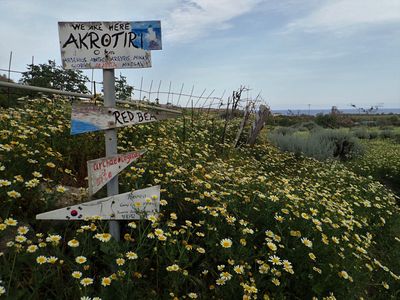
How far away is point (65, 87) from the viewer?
26.8 feet

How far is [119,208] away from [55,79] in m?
7.72

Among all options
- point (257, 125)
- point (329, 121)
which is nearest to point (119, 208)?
point (257, 125)

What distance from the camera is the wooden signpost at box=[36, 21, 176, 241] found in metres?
2.25

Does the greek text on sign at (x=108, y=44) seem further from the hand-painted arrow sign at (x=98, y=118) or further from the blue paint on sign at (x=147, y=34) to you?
the hand-painted arrow sign at (x=98, y=118)

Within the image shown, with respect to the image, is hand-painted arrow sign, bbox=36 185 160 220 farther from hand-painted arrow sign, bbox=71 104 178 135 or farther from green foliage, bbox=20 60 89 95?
green foliage, bbox=20 60 89 95

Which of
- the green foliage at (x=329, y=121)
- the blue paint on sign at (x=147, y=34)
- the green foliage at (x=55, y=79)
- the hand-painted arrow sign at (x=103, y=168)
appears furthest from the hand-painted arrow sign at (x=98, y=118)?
the green foliage at (x=329, y=121)

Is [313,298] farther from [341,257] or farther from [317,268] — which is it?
[341,257]

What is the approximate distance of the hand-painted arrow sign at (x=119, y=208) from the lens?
226 centimetres

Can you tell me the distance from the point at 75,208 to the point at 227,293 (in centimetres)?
118

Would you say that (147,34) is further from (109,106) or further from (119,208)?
(119,208)

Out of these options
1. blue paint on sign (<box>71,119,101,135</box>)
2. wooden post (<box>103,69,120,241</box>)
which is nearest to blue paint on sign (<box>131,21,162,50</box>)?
wooden post (<box>103,69,120,241</box>)

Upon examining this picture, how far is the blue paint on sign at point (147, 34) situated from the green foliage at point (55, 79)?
17.9ft

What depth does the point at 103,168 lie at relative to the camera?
7.55ft

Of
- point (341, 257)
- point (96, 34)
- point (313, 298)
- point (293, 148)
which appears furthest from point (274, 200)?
point (293, 148)
